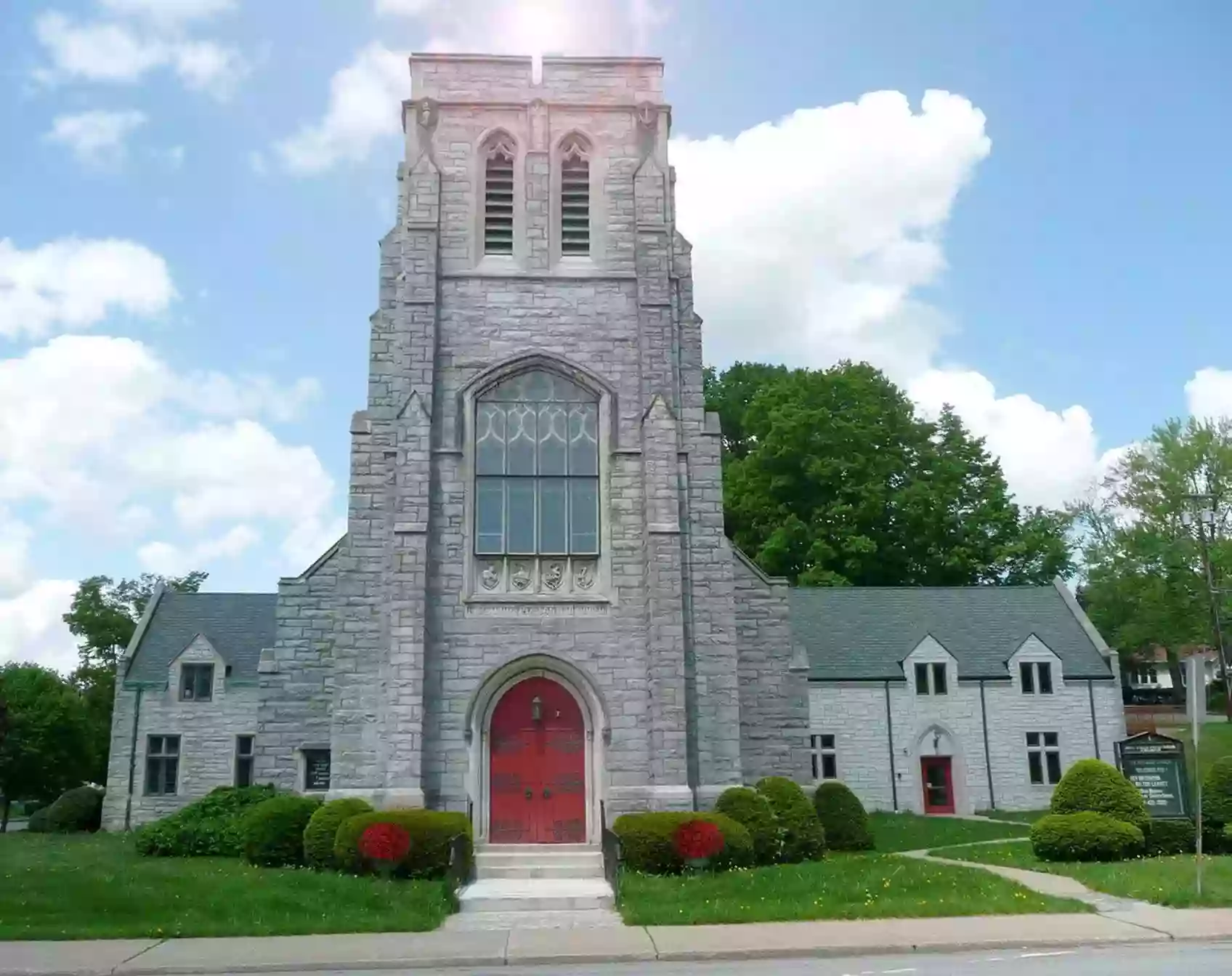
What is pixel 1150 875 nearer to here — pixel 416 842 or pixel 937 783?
pixel 416 842

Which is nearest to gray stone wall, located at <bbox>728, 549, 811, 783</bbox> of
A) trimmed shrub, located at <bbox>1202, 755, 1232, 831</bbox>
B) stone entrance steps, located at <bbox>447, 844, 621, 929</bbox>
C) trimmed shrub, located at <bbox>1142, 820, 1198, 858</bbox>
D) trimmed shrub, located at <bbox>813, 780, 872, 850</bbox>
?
trimmed shrub, located at <bbox>813, 780, 872, 850</bbox>

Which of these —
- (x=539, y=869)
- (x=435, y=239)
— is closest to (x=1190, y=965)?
(x=539, y=869)

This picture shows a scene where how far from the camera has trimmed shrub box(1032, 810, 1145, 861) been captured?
58.2 ft

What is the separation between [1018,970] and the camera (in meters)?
9.77

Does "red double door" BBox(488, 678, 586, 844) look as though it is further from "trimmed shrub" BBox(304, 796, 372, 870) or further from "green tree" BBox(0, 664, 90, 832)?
"green tree" BBox(0, 664, 90, 832)

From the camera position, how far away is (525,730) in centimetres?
1998

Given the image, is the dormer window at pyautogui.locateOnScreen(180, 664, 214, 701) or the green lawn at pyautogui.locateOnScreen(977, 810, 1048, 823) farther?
the dormer window at pyautogui.locateOnScreen(180, 664, 214, 701)

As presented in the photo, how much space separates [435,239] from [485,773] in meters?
10.1

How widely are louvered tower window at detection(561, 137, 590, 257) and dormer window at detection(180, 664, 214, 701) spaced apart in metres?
19.2

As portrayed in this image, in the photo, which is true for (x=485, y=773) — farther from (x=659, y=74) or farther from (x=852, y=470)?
(x=852, y=470)

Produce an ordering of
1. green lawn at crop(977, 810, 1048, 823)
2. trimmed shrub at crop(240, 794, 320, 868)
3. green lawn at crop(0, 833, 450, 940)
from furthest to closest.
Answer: green lawn at crop(977, 810, 1048, 823)
trimmed shrub at crop(240, 794, 320, 868)
green lawn at crop(0, 833, 450, 940)

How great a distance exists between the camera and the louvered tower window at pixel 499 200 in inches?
882

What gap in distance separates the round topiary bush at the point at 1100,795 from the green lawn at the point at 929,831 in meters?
3.44

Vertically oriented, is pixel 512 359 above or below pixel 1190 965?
above
